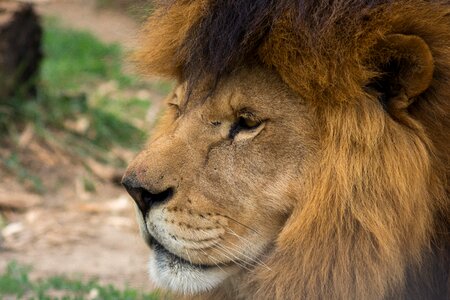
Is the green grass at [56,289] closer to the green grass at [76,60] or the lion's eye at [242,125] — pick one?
the lion's eye at [242,125]

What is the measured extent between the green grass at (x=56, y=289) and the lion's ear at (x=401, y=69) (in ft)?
7.27

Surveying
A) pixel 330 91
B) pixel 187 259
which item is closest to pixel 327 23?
pixel 330 91

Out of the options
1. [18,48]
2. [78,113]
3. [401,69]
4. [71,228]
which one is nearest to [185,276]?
[401,69]

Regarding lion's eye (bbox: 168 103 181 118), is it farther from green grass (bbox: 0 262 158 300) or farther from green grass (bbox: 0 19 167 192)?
green grass (bbox: 0 19 167 192)

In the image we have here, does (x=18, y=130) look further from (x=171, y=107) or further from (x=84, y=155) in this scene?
(x=171, y=107)

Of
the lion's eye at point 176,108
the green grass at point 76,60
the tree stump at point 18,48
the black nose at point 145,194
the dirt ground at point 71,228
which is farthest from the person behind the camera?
the green grass at point 76,60

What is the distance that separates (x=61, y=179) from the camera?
24.1 ft

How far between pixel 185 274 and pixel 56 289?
7.45ft

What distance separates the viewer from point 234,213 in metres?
3.02

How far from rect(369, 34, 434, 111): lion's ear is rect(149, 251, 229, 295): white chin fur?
81 cm

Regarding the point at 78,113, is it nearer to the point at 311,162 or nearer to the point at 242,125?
the point at 242,125

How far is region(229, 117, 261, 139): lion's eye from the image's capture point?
312 centimetres

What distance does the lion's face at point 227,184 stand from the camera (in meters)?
3.02

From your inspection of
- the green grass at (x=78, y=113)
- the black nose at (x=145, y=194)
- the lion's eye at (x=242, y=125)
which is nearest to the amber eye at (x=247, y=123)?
the lion's eye at (x=242, y=125)
